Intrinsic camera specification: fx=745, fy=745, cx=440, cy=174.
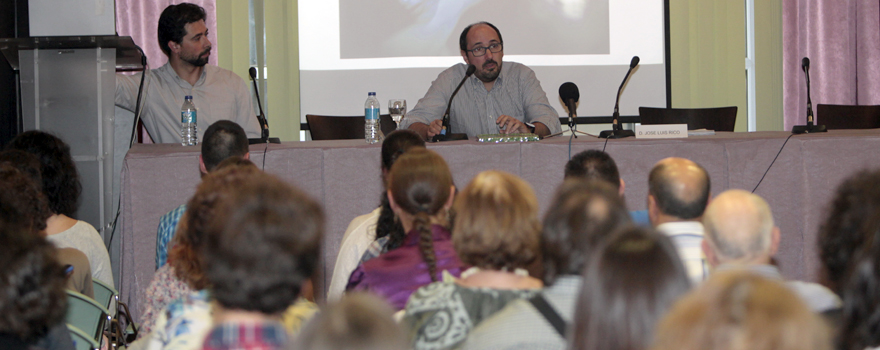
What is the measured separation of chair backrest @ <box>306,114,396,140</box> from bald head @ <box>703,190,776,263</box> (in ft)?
8.98

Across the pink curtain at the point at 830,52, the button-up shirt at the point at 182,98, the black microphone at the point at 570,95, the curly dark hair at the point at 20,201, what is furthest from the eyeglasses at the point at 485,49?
the pink curtain at the point at 830,52

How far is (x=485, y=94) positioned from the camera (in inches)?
157

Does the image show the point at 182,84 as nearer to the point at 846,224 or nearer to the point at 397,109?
the point at 397,109

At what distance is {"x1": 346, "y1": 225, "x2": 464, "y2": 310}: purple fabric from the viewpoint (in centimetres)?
166

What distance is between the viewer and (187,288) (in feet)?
5.53

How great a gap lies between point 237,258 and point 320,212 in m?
0.13

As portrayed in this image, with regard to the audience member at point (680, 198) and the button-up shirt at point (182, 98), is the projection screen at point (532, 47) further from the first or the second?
the audience member at point (680, 198)

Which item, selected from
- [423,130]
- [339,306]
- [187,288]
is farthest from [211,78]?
[339,306]

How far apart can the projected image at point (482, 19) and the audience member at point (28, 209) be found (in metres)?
3.27

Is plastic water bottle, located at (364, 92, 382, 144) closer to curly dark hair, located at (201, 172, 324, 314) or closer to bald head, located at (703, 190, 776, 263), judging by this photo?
bald head, located at (703, 190, 776, 263)

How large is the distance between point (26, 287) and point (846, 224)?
130 centimetres

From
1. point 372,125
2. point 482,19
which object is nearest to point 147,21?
point 482,19

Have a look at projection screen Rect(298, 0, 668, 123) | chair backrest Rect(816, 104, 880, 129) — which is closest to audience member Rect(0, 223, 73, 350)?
projection screen Rect(298, 0, 668, 123)

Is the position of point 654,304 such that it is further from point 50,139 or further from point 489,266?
point 50,139
